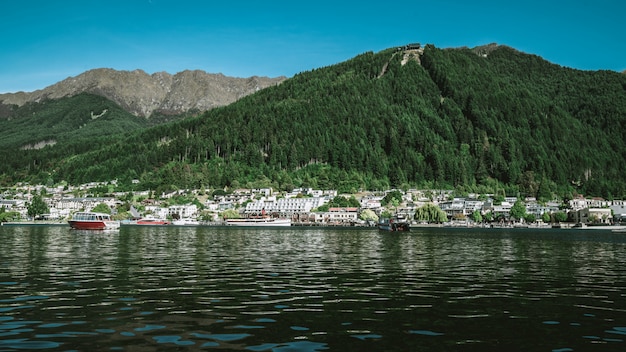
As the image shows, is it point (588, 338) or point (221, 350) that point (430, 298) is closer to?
point (588, 338)

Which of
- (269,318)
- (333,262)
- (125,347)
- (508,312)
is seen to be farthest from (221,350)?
(333,262)

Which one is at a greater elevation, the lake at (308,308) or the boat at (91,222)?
the boat at (91,222)

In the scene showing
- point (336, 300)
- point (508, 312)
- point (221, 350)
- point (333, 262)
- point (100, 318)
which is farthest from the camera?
point (333, 262)

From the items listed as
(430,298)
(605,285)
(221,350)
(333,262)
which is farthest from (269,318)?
(333,262)

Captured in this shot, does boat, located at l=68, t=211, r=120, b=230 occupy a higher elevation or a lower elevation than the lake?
higher

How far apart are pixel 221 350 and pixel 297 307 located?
744 cm

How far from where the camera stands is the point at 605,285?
30844mm

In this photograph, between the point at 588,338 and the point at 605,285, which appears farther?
the point at 605,285

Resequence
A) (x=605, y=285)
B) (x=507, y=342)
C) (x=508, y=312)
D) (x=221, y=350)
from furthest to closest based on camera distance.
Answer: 1. (x=605, y=285)
2. (x=508, y=312)
3. (x=507, y=342)
4. (x=221, y=350)

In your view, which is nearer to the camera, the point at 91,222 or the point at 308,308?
the point at 308,308

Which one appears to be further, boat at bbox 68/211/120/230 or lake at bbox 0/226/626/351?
boat at bbox 68/211/120/230

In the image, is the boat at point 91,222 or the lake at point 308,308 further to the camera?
the boat at point 91,222

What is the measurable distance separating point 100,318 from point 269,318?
5.81 metres

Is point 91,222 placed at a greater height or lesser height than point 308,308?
greater
